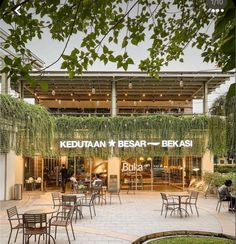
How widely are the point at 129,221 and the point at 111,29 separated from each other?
846 cm

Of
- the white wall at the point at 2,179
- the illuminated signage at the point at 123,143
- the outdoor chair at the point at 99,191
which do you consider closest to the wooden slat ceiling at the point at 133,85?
the illuminated signage at the point at 123,143

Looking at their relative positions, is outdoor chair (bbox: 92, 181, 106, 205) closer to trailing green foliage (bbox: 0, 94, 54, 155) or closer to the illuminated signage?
the illuminated signage

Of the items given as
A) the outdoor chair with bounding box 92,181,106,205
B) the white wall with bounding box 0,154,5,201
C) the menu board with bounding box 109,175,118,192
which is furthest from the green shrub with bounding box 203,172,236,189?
the white wall with bounding box 0,154,5,201

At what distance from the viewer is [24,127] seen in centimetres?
1678

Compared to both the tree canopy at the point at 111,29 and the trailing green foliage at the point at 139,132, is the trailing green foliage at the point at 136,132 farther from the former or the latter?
the tree canopy at the point at 111,29

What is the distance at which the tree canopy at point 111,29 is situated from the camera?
384cm

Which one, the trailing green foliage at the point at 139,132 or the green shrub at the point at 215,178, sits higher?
the trailing green foliage at the point at 139,132

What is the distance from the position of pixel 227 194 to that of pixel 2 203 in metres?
8.75

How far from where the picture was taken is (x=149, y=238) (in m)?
7.73

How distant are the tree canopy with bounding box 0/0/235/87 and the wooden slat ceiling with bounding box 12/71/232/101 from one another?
13271 millimetres

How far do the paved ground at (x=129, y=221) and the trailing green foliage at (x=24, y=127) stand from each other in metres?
2.34

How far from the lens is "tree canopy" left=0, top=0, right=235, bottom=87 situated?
384 centimetres

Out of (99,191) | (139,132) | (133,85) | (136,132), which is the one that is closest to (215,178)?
(139,132)

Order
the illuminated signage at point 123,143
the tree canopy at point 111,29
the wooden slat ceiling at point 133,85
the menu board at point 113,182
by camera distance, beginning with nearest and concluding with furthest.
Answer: the tree canopy at point 111,29 → the illuminated signage at point 123,143 → the menu board at point 113,182 → the wooden slat ceiling at point 133,85
